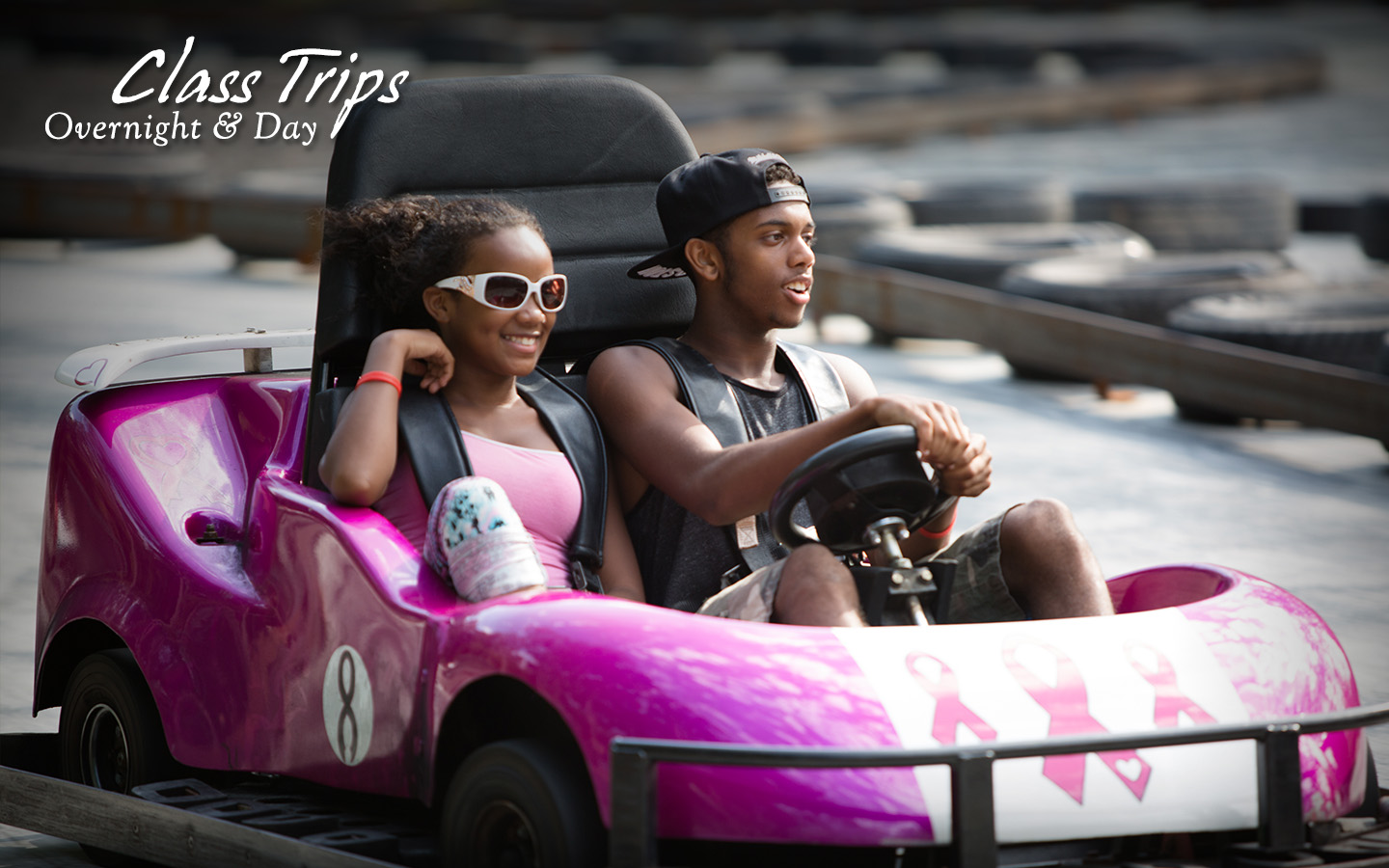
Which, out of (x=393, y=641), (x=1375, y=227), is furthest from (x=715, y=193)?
(x=1375, y=227)

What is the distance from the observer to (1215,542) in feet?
19.4

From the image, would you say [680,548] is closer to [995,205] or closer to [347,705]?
[347,705]

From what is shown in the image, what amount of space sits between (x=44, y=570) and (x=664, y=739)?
1726 mm

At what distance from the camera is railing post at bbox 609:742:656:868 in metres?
2.25

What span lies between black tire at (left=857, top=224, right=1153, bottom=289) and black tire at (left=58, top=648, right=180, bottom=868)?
7.42 metres

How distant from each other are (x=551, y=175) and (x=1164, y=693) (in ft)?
5.36

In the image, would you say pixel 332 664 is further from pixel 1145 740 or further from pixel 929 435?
pixel 1145 740

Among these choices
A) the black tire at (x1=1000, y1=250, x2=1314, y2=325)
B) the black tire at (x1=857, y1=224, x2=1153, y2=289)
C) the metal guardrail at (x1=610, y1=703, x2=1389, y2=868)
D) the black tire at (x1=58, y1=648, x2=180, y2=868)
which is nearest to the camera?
the metal guardrail at (x1=610, y1=703, x2=1389, y2=868)

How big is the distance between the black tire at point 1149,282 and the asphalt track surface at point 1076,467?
0.43m

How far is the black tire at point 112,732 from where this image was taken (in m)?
3.23

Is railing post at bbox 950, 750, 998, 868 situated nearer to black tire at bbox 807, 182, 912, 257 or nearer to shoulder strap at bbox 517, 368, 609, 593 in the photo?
shoulder strap at bbox 517, 368, 609, 593

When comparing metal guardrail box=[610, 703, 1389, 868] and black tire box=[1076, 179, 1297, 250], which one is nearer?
metal guardrail box=[610, 703, 1389, 868]

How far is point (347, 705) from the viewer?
280cm

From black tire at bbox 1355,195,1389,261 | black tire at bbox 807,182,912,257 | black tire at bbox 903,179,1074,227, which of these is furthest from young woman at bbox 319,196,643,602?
black tire at bbox 1355,195,1389,261
